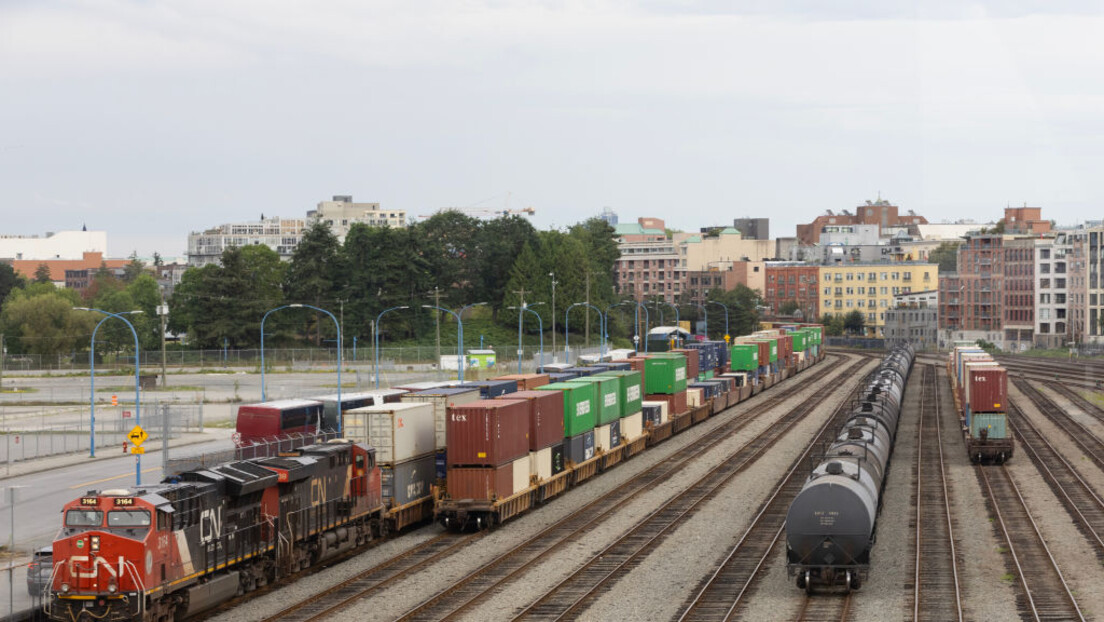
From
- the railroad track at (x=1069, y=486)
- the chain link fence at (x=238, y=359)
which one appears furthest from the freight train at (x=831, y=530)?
the chain link fence at (x=238, y=359)

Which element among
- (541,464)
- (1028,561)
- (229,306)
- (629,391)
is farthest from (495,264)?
(1028,561)

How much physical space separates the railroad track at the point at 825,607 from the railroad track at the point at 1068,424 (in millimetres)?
33848

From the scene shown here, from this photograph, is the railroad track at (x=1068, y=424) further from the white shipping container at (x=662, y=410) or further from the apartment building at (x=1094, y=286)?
the apartment building at (x=1094, y=286)

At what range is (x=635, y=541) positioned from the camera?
137 feet

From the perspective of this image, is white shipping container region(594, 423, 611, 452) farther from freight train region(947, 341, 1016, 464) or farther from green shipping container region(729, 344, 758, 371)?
green shipping container region(729, 344, 758, 371)

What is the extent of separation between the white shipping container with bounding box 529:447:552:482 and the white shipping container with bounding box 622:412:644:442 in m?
14.7

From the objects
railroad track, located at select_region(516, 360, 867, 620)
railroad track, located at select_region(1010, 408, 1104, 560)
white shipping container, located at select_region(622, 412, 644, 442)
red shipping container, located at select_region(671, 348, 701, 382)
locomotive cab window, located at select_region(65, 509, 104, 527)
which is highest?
red shipping container, located at select_region(671, 348, 701, 382)

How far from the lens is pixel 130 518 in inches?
1097

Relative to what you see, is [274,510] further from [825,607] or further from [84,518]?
[825,607]

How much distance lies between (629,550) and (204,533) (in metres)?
15.3

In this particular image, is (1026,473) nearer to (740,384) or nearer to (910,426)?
(910,426)

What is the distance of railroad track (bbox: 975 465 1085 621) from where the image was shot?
102ft

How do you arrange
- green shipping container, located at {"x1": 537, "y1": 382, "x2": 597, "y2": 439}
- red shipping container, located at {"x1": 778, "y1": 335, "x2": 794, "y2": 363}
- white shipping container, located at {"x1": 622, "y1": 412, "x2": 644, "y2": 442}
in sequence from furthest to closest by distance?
1. red shipping container, located at {"x1": 778, "y1": 335, "x2": 794, "y2": 363}
2. white shipping container, located at {"x1": 622, "y1": 412, "x2": 644, "y2": 442}
3. green shipping container, located at {"x1": 537, "y1": 382, "x2": 597, "y2": 439}

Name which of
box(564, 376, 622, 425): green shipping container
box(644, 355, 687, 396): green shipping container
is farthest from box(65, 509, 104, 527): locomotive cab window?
box(644, 355, 687, 396): green shipping container
